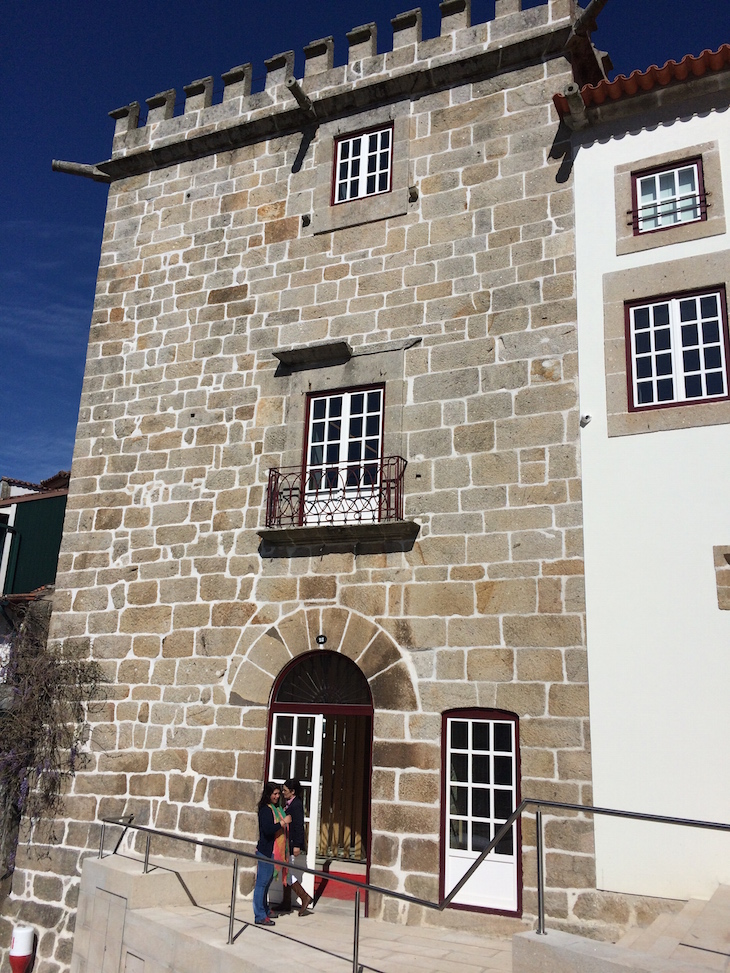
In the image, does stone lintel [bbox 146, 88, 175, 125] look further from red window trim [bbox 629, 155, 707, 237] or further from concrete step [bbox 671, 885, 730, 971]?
concrete step [bbox 671, 885, 730, 971]

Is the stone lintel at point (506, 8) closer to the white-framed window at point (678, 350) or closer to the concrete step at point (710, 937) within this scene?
the white-framed window at point (678, 350)

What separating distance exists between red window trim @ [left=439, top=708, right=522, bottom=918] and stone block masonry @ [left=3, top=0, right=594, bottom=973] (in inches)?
2.5

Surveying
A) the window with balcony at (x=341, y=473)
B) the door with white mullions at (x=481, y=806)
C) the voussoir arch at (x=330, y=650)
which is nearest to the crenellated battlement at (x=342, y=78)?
the window with balcony at (x=341, y=473)

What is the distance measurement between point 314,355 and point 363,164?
253 centimetres

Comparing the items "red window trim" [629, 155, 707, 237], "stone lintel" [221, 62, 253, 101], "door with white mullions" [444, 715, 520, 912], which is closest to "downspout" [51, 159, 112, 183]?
"stone lintel" [221, 62, 253, 101]

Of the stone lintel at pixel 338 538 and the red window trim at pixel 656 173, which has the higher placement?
the red window trim at pixel 656 173

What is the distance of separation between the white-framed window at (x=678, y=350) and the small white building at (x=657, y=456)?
0.01m

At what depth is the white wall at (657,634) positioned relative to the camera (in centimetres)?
680

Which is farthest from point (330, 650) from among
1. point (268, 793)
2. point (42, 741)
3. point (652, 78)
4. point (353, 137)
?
point (652, 78)

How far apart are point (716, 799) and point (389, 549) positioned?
3631 millimetres

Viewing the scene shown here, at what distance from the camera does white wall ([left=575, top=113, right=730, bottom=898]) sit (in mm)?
6801

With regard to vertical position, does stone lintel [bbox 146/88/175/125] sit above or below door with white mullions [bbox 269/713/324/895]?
above

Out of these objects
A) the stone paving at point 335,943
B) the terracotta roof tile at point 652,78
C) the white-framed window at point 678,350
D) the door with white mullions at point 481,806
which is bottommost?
the stone paving at point 335,943

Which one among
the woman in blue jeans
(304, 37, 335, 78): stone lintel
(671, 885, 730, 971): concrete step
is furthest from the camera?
(304, 37, 335, 78): stone lintel
